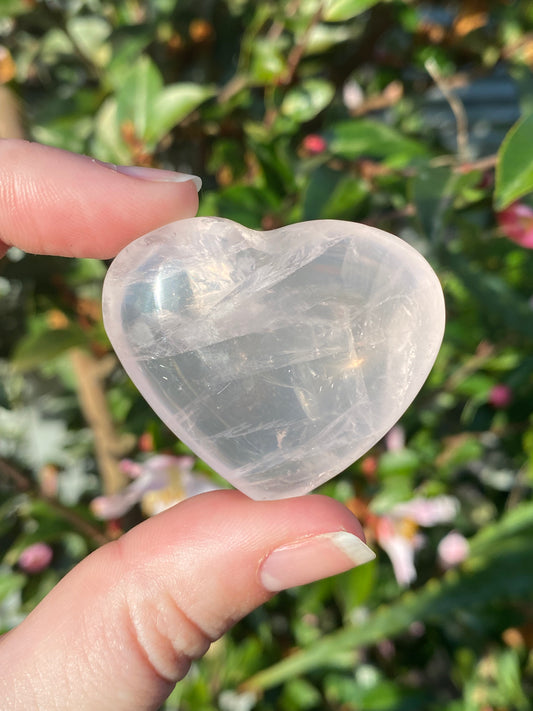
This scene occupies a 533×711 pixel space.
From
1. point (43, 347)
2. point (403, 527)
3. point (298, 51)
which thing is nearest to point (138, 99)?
point (298, 51)

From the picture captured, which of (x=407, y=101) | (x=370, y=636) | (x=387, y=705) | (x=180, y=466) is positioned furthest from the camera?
(x=407, y=101)

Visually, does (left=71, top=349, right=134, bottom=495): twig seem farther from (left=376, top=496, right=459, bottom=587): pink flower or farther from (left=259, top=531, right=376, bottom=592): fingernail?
(left=259, top=531, right=376, bottom=592): fingernail

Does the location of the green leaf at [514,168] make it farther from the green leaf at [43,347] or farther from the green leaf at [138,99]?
the green leaf at [43,347]

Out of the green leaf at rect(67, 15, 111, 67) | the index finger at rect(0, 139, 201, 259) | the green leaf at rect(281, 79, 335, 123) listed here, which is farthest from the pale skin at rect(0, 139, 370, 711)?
the green leaf at rect(67, 15, 111, 67)

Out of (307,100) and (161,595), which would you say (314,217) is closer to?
(307,100)

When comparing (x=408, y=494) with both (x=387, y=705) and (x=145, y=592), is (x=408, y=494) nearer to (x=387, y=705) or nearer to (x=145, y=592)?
(x=387, y=705)

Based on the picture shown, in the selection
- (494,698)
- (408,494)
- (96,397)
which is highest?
(96,397)

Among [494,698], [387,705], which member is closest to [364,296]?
[387,705]
